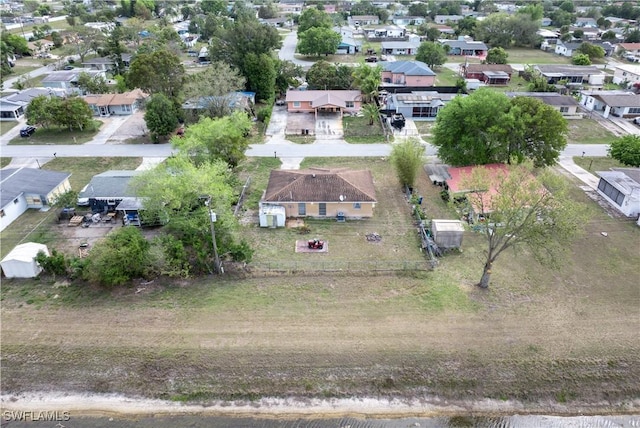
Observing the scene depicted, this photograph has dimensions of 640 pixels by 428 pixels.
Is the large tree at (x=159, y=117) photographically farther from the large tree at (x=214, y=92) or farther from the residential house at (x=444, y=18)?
the residential house at (x=444, y=18)

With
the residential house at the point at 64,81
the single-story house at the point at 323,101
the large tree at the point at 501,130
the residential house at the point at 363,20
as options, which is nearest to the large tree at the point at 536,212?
the large tree at the point at 501,130

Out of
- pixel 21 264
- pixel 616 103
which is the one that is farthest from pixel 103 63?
pixel 616 103

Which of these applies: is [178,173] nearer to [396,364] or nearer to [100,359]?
[100,359]

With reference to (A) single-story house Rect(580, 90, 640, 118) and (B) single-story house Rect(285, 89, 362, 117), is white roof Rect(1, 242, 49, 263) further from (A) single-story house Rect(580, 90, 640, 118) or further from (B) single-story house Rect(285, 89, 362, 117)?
(A) single-story house Rect(580, 90, 640, 118)

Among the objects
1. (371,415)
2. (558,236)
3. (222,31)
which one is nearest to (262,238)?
(371,415)

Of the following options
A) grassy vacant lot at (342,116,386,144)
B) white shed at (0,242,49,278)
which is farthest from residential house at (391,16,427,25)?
white shed at (0,242,49,278)

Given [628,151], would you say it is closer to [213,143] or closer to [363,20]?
[213,143]
